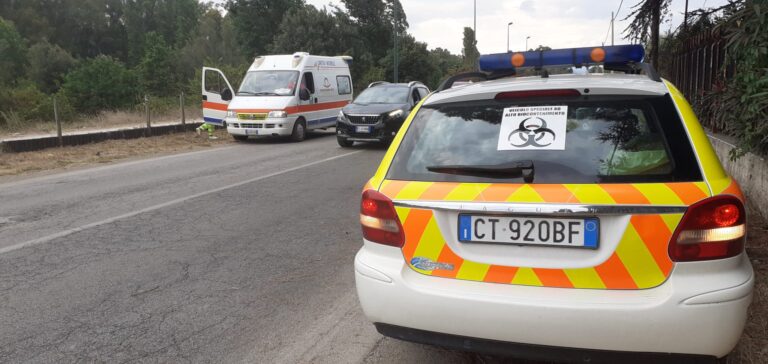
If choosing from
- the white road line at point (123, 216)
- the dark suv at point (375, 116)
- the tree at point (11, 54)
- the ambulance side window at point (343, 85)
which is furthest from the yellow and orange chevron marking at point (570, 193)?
the tree at point (11, 54)

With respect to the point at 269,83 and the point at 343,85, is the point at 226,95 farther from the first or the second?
the point at 343,85

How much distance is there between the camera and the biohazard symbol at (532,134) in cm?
262

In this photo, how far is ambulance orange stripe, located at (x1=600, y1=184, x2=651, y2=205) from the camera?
92.8 inches

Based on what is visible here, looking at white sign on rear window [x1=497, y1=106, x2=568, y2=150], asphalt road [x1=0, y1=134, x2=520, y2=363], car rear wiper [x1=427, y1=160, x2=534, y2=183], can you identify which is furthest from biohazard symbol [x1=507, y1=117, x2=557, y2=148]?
asphalt road [x1=0, y1=134, x2=520, y2=363]

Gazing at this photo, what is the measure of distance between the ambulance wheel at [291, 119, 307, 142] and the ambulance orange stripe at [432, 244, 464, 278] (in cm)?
1438

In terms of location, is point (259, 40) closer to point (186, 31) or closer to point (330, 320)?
point (186, 31)

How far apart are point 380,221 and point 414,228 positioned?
206mm

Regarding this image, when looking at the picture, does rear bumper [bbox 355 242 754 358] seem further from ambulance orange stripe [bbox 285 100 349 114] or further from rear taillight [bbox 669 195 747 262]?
ambulance orange stripe [bbox 285 100 349 114]

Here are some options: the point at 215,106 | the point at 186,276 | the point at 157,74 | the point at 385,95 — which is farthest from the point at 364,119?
the point at 157,74

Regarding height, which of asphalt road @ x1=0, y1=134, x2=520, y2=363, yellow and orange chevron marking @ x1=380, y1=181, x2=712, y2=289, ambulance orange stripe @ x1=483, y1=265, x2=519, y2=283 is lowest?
asphalt road @ x1=0, y1=134, x2=520, y2=363

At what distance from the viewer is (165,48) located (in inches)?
2434

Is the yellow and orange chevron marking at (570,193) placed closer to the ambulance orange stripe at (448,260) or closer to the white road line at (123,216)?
the ambulance orange stripe at (448,260)

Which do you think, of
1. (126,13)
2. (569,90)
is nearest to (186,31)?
(126,13)

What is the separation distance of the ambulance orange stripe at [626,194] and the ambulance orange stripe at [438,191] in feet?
2.13
